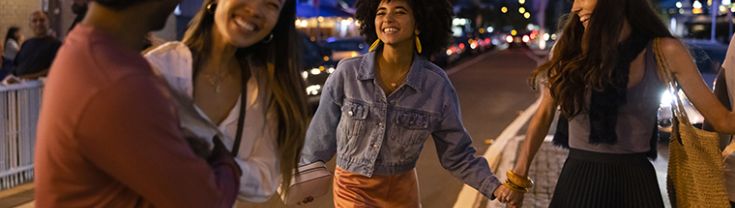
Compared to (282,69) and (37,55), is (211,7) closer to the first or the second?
(282,69)

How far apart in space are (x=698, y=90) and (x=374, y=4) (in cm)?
141

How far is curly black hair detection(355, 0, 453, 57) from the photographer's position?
3771mm

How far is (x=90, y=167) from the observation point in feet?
5.01

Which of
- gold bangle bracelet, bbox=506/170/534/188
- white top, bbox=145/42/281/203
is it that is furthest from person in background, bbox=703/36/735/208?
white top, bbox=145/42/281/203

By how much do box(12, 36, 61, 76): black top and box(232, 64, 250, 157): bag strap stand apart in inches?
264

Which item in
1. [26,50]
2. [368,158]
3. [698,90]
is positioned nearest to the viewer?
[698,90]

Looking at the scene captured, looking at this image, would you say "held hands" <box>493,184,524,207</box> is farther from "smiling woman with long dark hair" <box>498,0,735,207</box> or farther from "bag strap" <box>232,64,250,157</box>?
"bag strap" <box>232,64,250,157</box>

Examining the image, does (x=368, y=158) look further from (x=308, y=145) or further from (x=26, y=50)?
(x=26, y=50)

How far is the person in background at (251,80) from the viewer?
2.12 metres

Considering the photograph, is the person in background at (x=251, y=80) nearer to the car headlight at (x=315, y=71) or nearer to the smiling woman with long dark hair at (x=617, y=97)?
the smiling woman with long dark hair at (x=617, y=97)

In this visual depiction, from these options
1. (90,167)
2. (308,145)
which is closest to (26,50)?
(308,145)

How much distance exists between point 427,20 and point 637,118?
3.26ft

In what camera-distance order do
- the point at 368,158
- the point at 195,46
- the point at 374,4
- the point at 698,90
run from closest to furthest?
the point at 195,46 < the point at 698,90 < the point at 368,158 < the point at 374,4

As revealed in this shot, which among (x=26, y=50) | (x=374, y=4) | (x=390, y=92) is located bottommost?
Result: (x=26, y=50)
